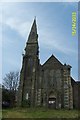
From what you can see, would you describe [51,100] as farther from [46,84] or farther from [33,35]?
[33,35]

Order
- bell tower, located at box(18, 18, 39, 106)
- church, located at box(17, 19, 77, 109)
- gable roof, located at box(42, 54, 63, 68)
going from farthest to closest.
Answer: gable roof, located at box(42, 54, 63, 68), bell tower, located at box(18, 18, 39, 106), church, located at box(17, 19, 77, 109)

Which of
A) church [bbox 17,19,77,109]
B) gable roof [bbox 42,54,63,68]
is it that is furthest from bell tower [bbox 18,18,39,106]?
gable roof [bbox 42,54,63,68]

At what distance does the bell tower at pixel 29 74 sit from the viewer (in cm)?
4403

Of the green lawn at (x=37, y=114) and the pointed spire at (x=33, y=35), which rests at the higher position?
the pointed spire at (x=33, y=35)

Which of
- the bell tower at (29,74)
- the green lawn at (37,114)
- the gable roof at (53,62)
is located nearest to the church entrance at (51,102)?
the bell tower at (29,74)

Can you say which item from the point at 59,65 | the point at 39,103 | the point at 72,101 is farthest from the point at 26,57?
the point at 72,101

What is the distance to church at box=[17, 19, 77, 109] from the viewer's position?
4319cm

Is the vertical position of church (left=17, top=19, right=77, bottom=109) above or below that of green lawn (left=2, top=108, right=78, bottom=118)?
above

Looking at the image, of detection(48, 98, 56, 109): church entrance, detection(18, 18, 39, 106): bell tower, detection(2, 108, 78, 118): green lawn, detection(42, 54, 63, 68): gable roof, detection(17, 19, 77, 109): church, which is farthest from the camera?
detection(42, 54, 63, 68): gable roof

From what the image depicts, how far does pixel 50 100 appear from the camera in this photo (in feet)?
143

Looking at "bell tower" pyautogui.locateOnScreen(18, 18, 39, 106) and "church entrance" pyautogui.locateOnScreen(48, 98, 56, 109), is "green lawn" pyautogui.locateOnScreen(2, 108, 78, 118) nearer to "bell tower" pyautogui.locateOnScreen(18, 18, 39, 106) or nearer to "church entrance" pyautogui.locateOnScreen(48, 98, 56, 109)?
"church entrance" pyautogui.locateOnScreen(48, 98, 56, 109)

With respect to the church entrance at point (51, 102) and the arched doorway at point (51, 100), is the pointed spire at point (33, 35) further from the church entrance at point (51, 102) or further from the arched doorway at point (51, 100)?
the church entrance at point (51, 102)

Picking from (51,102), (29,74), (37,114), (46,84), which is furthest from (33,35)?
(37,114)

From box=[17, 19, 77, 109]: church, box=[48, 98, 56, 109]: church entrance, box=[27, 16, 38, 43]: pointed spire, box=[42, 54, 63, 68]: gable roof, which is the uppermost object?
box=[27, 16, 38, 43]: pointed spire
